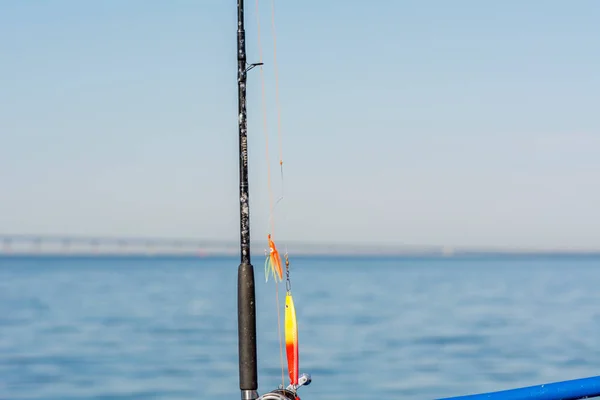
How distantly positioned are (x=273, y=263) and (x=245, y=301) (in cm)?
42

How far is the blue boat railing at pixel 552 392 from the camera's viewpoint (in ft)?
12.0

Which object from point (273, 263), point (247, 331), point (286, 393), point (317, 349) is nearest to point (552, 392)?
point (286, 393)

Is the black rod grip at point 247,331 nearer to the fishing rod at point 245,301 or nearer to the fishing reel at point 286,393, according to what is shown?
the fishing rod at point 245,301

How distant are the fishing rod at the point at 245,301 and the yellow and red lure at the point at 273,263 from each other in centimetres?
25

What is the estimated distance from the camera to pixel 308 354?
68.8ft

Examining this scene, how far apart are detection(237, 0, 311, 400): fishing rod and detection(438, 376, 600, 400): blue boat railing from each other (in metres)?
0.78

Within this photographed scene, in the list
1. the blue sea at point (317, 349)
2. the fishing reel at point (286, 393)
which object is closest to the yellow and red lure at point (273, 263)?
the fishing reel at point (286, 393)

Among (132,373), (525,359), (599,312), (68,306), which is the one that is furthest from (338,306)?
(132,373)

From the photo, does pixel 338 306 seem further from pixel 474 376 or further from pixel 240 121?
pixel 240 121

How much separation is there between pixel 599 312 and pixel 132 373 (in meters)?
20.5

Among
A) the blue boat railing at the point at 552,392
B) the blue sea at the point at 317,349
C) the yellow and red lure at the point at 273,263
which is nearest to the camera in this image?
the blue boat railing at the point at 552,392

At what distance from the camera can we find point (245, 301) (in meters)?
4.20

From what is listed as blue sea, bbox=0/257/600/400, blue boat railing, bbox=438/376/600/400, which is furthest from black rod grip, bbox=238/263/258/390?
blue sea, bbox=0/257/600/400

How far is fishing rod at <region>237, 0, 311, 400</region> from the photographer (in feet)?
13.5
